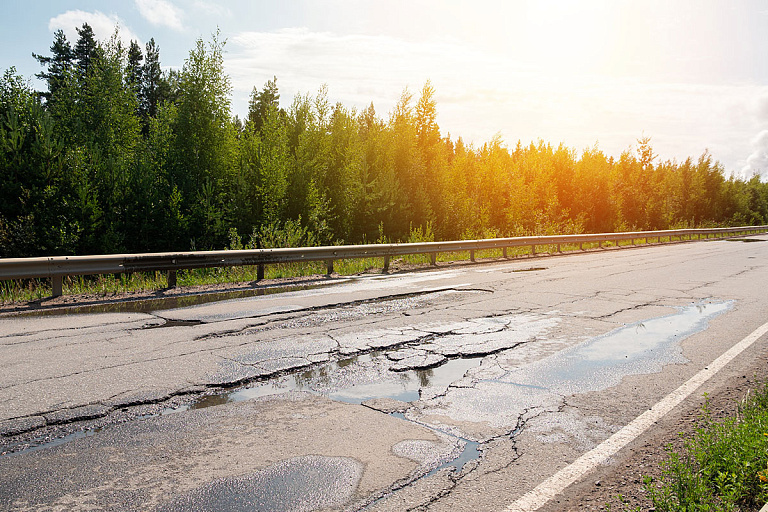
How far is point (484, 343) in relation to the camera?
6309 mm

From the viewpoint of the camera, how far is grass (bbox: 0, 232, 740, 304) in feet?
33.2

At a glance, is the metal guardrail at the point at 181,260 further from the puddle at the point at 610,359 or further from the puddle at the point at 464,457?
the puddle at the point at 464,457

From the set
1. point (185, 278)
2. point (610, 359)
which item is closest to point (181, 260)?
point (185, 278)

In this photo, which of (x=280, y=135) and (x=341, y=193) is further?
(x=341, y=193)

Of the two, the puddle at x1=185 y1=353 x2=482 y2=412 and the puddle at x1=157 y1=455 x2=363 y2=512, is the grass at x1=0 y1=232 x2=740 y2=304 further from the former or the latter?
the puddle at x1=157 y1=455 x2=363 y2=512

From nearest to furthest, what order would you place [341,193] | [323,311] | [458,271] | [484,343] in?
[484,343] → [323,311] → [458,271] → [341,193]

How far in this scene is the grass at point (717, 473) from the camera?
2762 millimetres

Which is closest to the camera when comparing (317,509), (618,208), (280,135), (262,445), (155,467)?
(317,509)

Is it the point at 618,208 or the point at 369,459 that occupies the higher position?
the point at 618,208

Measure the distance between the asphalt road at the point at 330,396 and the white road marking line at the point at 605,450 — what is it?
58mm

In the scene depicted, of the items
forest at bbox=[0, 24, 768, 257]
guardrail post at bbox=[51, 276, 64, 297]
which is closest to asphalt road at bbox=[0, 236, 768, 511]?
guardrail post at bbox=[51, 276, 64, 297]

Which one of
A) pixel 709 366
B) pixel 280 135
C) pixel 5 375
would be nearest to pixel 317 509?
pixel 5 375

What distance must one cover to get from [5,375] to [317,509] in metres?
3.88

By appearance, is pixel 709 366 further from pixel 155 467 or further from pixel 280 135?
pixel 280 135
